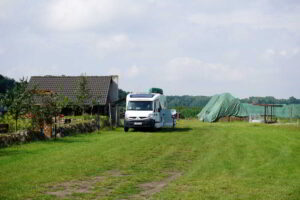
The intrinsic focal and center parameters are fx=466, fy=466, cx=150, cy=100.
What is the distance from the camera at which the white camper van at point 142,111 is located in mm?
30672

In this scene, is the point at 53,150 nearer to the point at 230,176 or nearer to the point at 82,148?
the point at 82,148

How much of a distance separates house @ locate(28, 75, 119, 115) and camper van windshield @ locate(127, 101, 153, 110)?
12.8 m

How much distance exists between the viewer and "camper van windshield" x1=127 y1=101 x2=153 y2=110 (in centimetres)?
3133

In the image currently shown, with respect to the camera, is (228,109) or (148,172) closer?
(148,172)

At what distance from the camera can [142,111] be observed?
31047mm

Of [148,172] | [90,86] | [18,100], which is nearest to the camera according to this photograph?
[148,172]

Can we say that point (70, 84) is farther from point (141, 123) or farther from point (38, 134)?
point (38, 134)

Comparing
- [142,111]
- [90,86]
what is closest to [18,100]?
[142,111]

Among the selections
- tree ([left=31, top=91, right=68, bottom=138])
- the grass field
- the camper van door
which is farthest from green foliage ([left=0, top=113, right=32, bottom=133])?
the camper van door

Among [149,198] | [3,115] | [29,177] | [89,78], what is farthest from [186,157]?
[89,78]

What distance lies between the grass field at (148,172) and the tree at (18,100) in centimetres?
292

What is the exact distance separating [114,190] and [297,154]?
9.61 metres

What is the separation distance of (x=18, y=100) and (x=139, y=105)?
11.5m

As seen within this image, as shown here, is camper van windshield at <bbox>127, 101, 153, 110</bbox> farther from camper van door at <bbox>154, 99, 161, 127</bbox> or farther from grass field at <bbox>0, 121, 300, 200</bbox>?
grass field at <bbox>0, 121, 300, 200</bbox>
